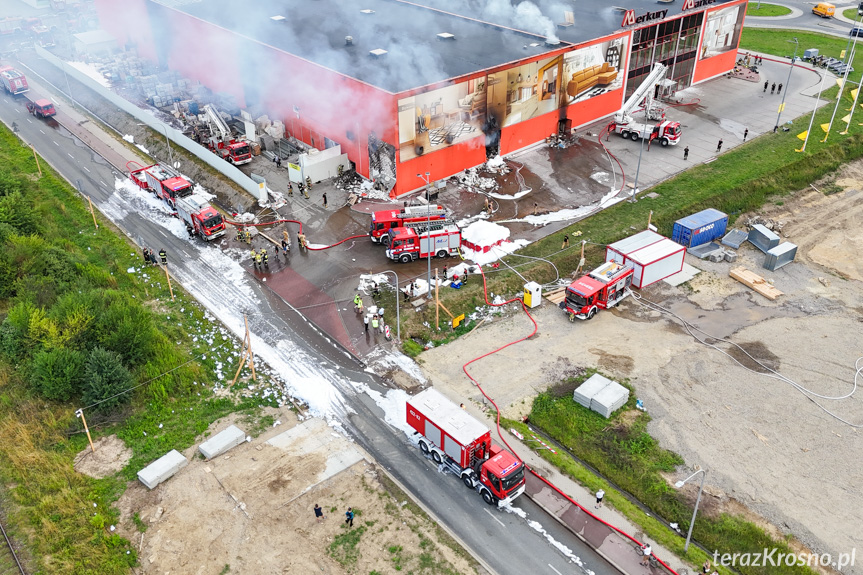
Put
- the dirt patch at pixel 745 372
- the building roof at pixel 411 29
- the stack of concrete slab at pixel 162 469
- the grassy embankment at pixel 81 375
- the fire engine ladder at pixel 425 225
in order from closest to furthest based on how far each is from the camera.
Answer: the grassy embankment at pixel 81 375 < the dirt patch at pixel 745 372 < the stack of concrete slab at pixel 162 469 < the fire engine ladder at pixel 425 225 < the building roof at pixel 411 29

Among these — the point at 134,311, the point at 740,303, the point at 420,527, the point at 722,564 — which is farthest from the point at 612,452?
the point at 134,311

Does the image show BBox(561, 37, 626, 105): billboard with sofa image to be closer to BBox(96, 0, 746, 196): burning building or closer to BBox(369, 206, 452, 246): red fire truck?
BBox(96, 0, 746, 196): burning building

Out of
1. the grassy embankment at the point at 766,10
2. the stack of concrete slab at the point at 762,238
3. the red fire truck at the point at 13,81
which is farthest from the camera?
the grassy embankment at the point at 766,10

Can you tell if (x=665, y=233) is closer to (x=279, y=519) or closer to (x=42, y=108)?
(x=279, y=519)

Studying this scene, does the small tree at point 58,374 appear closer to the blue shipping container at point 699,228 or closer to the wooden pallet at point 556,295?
the wooden pallet at point 556,295

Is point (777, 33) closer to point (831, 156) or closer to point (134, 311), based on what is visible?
point (831, 156)

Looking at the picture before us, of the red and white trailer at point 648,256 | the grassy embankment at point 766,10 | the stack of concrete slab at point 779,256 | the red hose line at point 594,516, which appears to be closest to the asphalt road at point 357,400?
the red hose line at point 594,516

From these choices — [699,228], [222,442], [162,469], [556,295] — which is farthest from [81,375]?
[699,228]
